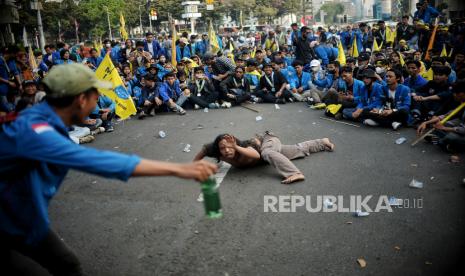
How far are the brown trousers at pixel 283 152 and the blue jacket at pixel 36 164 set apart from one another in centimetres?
383

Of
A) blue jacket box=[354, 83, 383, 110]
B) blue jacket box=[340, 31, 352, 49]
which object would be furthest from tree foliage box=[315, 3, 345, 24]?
blue jacket box=[354, 83, 383, 110]

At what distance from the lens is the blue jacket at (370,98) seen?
858 centimetres

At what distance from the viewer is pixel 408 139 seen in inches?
Answer: 294

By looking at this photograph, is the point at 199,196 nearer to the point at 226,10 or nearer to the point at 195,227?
the point at 195,227

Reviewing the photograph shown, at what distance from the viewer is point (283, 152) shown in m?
6.46

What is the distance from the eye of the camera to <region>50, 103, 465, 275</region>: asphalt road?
371 cm

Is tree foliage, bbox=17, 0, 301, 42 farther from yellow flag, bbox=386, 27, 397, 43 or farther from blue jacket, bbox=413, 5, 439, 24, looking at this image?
blue jacket, bbox=413, 5, 439, 24

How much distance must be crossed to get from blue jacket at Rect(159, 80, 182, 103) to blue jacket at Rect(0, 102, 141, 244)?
30.5 ft

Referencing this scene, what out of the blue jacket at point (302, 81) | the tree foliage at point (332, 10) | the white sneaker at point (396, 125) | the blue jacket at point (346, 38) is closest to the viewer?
the white sneaker at point (396, 125)

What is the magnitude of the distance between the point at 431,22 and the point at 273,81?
853 centimetres

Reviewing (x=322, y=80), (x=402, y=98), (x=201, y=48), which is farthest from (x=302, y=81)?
(x=201, y=48)

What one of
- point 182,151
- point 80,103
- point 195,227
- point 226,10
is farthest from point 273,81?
point 226,10

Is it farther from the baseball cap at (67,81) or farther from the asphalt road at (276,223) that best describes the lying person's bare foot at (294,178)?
the baseball cap at (67,81)

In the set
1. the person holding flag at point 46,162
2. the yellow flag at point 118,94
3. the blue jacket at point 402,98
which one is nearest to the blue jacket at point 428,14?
the blue jacket at point 402,98
